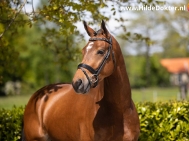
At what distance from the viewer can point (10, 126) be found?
6.32 meters

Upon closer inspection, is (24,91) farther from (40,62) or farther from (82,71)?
(82,71)

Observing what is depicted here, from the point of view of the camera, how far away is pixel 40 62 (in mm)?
48438

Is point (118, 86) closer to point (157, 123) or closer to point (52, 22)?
point (157, 123)

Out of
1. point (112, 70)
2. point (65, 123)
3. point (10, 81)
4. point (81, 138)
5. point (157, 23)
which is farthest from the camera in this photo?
point (10, 81)

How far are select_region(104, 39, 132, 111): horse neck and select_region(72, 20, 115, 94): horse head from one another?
0.16 meters

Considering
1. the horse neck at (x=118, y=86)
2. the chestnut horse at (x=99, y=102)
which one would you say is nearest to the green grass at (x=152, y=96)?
the chestnut horse at (x=99, y=102)

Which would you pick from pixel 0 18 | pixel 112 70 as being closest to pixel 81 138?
pixel 112 70

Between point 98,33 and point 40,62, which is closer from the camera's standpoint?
point 98,33

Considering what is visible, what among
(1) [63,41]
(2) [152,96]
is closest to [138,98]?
(2) [152,96]

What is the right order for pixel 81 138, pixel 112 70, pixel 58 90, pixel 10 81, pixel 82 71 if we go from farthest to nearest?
1. pixel 10 81
2. pixel 58 90
3. pixel 81 138
4. pixel 112 70
5. pixel 82 71

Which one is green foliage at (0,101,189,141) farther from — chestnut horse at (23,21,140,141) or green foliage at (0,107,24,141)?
chestnut horse at (23,21,140,141)

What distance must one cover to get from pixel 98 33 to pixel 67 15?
1865 millimetres

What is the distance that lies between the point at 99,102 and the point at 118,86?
312mm

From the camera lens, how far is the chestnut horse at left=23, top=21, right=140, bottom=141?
3.63 meters
